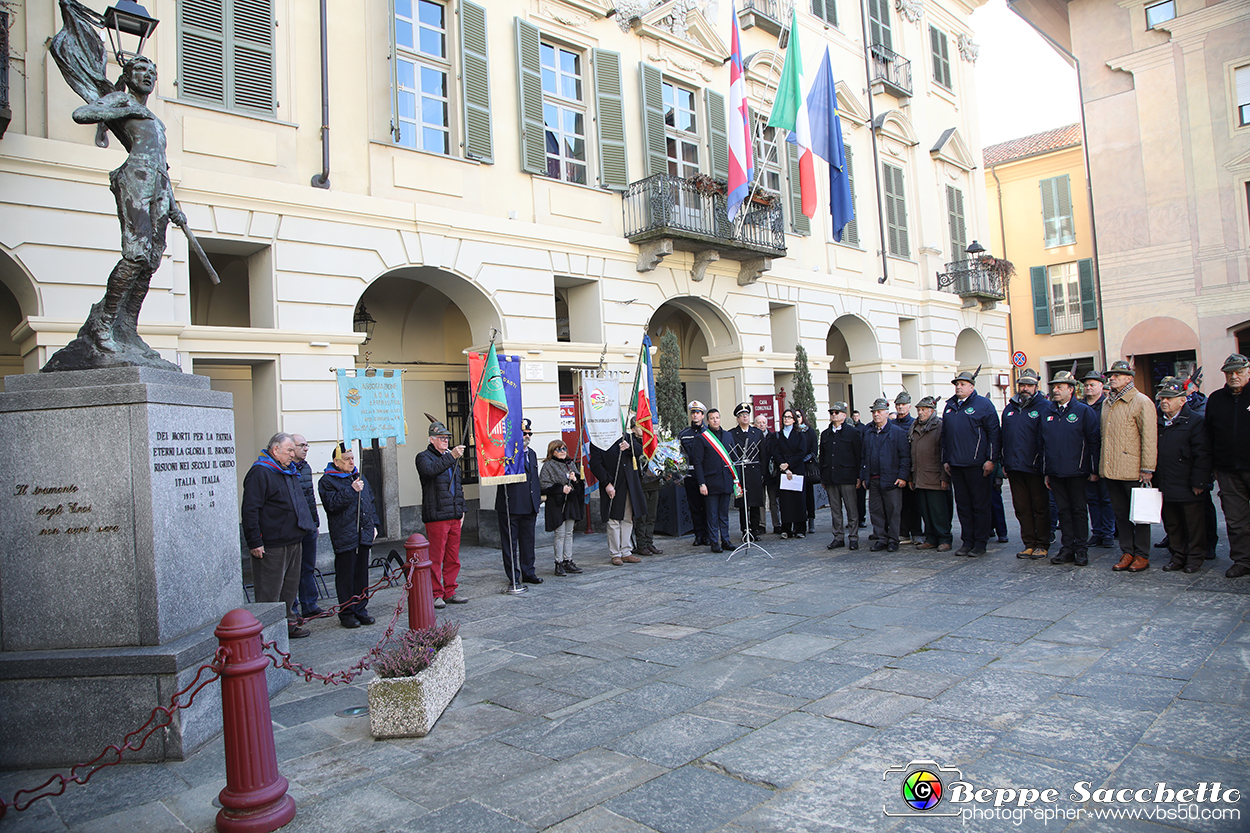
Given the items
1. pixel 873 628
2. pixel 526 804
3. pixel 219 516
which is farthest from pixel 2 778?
pixel 873 628

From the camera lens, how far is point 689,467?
34.8 ft

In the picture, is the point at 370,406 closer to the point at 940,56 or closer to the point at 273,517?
the point at 273,517

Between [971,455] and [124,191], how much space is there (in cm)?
838

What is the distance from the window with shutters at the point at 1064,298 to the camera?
29.2 m

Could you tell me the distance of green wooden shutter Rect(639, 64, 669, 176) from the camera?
47.7 ft

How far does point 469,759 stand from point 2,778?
2444 millimetres

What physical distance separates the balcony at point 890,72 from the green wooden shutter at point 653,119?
311 inches

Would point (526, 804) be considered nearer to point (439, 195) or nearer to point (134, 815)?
point (134, 815)

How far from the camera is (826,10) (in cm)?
1895

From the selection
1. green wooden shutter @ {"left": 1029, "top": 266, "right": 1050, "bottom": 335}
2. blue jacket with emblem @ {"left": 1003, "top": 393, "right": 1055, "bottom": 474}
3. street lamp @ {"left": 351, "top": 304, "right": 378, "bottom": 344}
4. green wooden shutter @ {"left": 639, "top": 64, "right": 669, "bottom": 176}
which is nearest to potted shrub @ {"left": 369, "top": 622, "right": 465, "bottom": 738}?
blue jacket with emblem @ {"left": 1003, "top": 393, "right": 1055, "bottom": 474}

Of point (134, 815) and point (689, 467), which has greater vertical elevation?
point (689, 467)

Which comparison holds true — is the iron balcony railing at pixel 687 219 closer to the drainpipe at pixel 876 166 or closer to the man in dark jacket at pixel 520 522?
the drainpipe at pixel 876 166

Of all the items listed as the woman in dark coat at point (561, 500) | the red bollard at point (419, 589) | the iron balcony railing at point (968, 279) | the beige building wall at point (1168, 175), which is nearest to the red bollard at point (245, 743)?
the red bollard at point (419, 589)

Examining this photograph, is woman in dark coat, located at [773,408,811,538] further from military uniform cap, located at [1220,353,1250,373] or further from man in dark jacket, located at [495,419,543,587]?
military uniform cap, located at [1220,353,1250,373]
